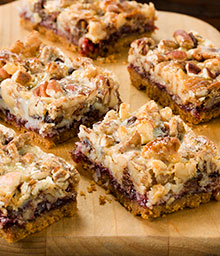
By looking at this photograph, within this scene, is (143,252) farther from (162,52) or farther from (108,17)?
(108,17)

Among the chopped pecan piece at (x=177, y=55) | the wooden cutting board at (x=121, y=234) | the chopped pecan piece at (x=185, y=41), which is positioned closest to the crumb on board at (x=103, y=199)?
the wooden cutting board at (x=121, y=234)

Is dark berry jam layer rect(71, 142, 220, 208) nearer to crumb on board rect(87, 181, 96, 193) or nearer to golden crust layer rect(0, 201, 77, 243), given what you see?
crumb on board rect(87, 181, 96, 193)

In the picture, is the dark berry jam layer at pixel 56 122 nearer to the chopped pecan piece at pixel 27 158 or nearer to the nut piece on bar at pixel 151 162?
the nut piece on bar at pixel 151 162

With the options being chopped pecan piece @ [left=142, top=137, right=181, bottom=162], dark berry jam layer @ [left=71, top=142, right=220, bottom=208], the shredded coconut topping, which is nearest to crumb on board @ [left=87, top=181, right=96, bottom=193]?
dark berry jam layer @ [left=71, top=142, right=220, bottom=208]

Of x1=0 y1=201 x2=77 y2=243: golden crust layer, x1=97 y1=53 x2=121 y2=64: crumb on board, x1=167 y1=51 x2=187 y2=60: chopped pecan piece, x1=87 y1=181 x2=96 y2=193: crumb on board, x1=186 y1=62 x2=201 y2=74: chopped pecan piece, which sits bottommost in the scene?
x1=97 y1=53 x2=121 y2=64: crumb on board

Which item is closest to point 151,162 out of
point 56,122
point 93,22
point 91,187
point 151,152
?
point 151,152

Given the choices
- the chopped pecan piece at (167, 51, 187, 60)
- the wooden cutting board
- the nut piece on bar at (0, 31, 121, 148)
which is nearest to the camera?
the wooden cutting board
